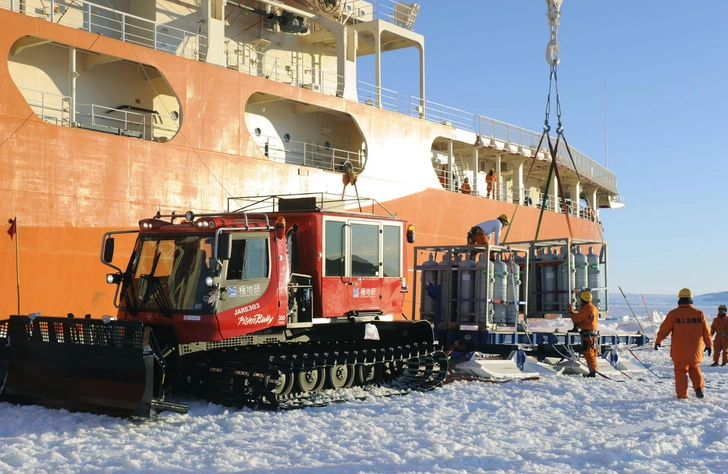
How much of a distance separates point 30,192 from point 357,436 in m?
7.74

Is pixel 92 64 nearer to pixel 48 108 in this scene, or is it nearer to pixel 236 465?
pixel 48 108

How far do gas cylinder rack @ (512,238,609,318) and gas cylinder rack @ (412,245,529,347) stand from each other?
0.76m

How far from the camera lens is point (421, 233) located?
20875 mm

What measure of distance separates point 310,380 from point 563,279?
5435 millimetres

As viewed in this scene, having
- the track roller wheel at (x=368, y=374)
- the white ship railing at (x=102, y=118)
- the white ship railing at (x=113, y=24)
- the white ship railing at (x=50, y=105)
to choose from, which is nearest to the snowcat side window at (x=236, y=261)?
the track roller wheel at (x=368, y=374)

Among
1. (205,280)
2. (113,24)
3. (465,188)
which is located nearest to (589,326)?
(205,280)

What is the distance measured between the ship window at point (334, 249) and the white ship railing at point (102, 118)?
214 inches

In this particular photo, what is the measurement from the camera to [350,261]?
10461 mm

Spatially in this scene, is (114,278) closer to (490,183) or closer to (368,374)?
(368,374)

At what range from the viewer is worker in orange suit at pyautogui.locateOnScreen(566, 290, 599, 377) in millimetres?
12453

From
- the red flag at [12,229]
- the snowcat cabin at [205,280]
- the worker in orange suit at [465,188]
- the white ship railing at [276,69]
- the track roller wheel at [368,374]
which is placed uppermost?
the white ship railing at [276,69]

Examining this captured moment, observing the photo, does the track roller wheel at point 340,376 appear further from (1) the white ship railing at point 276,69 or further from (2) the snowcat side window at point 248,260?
(1) the white ship railing at point 276,69

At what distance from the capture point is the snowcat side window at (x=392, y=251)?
11.0 m

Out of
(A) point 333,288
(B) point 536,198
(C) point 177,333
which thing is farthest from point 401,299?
(B) point 536,198
